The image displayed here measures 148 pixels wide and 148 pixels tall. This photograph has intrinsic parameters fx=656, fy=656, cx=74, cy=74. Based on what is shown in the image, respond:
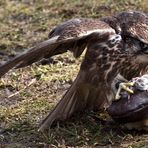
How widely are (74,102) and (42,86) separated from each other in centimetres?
104

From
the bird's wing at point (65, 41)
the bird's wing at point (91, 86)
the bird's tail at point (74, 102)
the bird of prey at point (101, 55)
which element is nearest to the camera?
the bird's wing at point (65, 41)

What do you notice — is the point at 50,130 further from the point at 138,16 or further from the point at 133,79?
the point at 138,16

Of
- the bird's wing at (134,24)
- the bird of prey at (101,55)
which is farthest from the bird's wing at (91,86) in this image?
the bird's wing at (134,24)

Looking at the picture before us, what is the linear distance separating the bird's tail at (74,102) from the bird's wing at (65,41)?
1.04 feet

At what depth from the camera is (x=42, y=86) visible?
6434 millimetres

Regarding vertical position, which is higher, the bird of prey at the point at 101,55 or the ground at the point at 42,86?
the bird of prey at the point at 101,55

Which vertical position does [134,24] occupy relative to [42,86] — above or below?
above

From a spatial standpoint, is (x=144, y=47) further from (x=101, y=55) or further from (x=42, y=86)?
(x=42, y=86)

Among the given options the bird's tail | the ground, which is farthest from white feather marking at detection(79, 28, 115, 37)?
the ground

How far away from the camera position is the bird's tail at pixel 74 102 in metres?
5.35

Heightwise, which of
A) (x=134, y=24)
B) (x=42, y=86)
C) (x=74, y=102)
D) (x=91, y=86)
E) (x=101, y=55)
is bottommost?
(x=42, y=86)

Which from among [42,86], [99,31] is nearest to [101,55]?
[99,31]

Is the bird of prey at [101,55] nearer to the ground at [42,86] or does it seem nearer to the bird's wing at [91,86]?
the bird's wing at [91,86]

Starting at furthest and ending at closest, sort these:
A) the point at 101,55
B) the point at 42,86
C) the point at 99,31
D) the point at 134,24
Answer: the point at 42,86 < the point at 134,24 < the point at 101,55 < the point at 99,31
